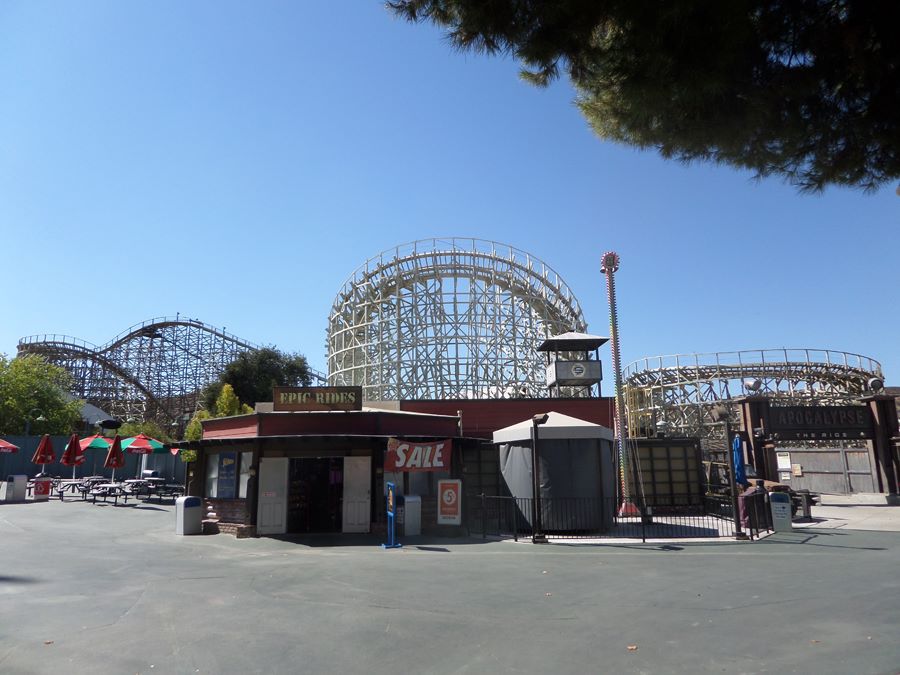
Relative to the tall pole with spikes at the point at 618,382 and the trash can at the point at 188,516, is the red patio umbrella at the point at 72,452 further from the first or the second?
the tall pole with spikes at the point at 618,382

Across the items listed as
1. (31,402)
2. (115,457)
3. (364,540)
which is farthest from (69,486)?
(364,540)

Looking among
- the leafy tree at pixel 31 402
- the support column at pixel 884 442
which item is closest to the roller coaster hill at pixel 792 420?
the support column at pixel 884 442

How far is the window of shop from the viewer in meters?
15.9

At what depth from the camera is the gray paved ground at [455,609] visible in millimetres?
5660

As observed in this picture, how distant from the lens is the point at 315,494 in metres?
16.4

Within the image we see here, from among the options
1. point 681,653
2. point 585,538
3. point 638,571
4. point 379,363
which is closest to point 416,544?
point 585,538

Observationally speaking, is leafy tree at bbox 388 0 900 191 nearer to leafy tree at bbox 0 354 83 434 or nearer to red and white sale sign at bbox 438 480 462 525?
red and white sale sign at bbox 438 480 462 525

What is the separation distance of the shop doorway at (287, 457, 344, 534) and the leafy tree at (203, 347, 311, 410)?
29.9 m

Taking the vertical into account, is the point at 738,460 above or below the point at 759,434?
below

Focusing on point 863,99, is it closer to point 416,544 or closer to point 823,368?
point 416,544

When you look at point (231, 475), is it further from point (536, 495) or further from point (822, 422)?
point (822, 422)

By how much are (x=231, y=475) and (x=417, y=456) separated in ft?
17.7

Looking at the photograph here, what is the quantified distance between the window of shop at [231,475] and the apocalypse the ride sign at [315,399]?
5.48ft

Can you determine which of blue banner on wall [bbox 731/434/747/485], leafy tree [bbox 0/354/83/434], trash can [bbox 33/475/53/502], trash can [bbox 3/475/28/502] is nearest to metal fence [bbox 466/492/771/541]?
blue banner on wall [bbox 731/434/747/485]
